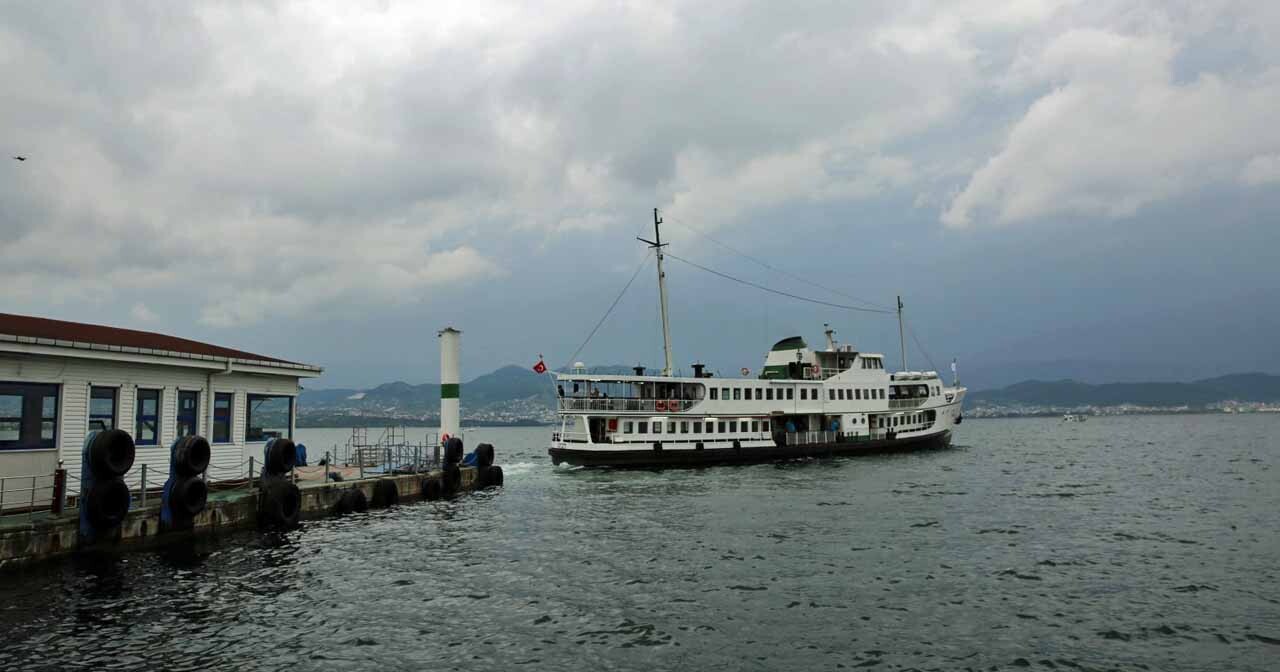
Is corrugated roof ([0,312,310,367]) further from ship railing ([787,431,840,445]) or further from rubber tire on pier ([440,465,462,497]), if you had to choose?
ship railing ([787,431,840,445])

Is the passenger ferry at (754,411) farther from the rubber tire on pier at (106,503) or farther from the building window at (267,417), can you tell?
the rubber tire on pier at (106,503)

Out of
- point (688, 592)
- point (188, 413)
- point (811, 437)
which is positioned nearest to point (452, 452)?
point (188, 413)

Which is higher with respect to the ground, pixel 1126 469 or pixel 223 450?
pixel 223 450

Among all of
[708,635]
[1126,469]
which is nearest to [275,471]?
[708,635]

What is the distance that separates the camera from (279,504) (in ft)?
78.0

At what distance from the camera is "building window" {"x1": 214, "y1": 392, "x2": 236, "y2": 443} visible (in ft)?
→ 86.0

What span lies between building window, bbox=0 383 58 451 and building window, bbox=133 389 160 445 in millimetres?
2668

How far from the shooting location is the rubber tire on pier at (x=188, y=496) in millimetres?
20125

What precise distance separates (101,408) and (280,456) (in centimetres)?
519

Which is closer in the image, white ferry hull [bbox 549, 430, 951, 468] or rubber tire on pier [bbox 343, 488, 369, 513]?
rubber tire on pier [bbox 343, 488, 369, 513]

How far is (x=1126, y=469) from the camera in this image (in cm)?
4812

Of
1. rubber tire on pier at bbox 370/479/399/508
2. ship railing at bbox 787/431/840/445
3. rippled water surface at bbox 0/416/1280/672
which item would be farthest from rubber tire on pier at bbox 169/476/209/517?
ship railing at bbox 787/431/840/445

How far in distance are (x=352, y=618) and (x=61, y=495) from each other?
375 inches

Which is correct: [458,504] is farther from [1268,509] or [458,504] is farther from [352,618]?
[1268,509]
